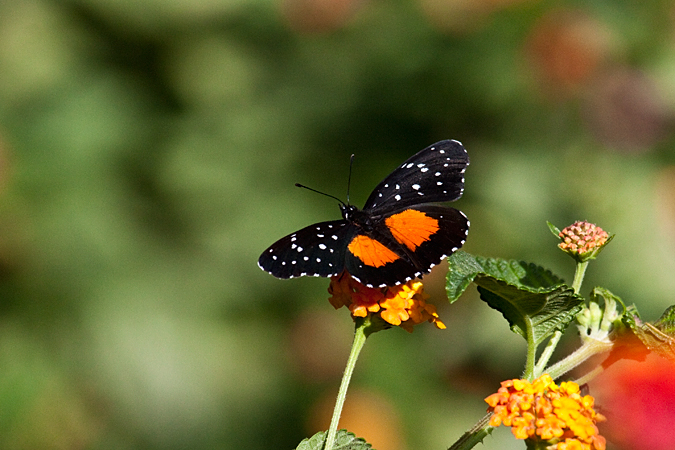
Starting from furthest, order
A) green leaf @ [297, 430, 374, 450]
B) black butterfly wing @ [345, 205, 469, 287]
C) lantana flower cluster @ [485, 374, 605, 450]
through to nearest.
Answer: black butterfly wing @ [345, 205, 469, 287] → green leaf @ [297, 430, 374, 450] → lantana flower cluster @ [485, 374, 605, 450]

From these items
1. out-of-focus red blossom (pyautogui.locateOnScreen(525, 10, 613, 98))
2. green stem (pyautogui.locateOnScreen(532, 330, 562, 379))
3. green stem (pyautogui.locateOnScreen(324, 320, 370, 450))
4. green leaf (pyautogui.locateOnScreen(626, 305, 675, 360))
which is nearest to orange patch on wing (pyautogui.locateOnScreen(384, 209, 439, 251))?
green stem (pyautogui.locateOnScreen(324, 320, 370, 450))

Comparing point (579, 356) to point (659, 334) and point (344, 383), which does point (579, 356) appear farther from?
point (344, 383)

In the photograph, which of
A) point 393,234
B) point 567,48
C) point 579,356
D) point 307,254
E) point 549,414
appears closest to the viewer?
point 549,414

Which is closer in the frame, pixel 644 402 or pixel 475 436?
pixel 475 436

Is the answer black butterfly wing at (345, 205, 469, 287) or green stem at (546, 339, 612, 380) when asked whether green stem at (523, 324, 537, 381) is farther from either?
black butterfly wing at (345, 205, 469, 287)

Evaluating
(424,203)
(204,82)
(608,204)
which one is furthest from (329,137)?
(424,203)

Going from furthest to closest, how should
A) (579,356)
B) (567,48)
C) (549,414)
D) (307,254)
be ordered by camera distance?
(567,48), (307,254), (579,356), (549,414)

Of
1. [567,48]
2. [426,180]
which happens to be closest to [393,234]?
[426,180]
